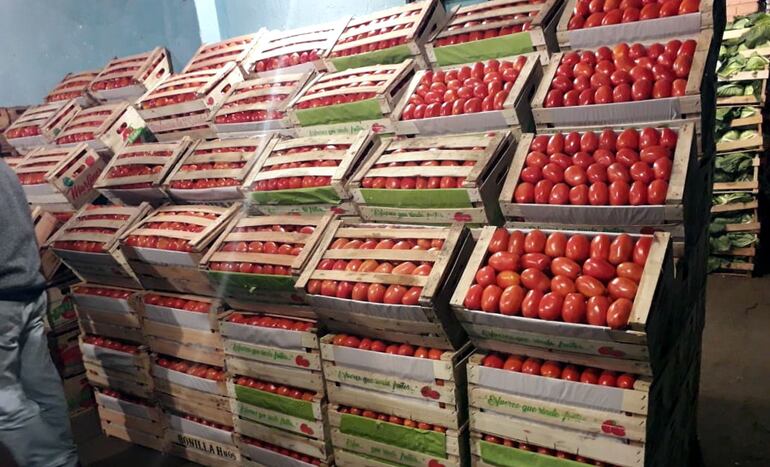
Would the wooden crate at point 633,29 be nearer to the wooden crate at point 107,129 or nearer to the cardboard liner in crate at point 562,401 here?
the cardboard liner in crate at point 562,401

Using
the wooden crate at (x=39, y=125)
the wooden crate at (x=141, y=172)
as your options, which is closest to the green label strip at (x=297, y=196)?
the wooden crate at (x=141, y=172)

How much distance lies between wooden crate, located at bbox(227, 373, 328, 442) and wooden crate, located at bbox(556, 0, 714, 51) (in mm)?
2729

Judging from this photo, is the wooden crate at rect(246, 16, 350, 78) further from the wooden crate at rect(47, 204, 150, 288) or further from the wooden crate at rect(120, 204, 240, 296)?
→ the wooden crate at rect(47, 204, 150, 288)

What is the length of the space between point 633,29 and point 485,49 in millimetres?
965

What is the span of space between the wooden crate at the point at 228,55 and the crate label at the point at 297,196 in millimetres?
1776

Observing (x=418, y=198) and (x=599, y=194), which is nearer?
(x=599, y=194)

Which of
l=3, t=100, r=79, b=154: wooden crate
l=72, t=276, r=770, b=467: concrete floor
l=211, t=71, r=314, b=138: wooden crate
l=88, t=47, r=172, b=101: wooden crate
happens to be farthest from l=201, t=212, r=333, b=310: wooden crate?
l=3, t=100, r=79, b=154: wooden crate

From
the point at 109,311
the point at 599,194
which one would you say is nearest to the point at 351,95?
the point at 599,194

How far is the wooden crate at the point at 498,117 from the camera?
11.4ft

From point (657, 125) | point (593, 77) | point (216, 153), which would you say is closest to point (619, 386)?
point (657, 125)

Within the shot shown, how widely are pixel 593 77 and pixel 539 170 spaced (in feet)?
2.34

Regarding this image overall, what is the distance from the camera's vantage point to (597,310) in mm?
2416

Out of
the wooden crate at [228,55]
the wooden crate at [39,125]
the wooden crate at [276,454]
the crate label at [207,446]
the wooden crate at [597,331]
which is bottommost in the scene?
the crate label at [207,446]

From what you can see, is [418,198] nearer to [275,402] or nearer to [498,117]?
[498,117]
